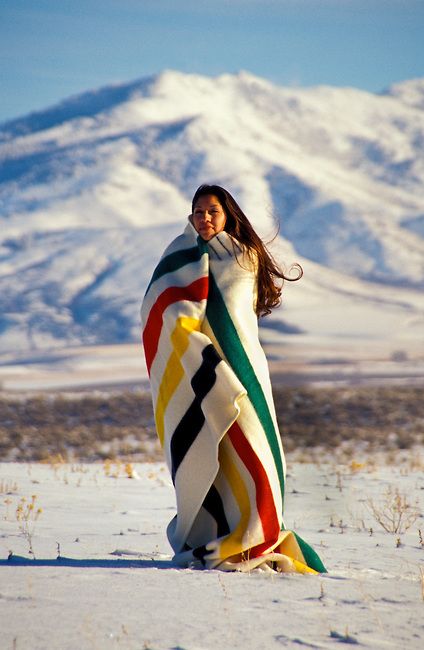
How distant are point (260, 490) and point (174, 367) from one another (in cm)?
61

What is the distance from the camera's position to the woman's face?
4988mm

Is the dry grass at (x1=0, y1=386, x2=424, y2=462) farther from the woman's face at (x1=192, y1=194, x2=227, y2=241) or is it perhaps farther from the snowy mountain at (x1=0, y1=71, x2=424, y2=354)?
the snowy mountain at (x1=0, y1=71, x2=424, y2=354)

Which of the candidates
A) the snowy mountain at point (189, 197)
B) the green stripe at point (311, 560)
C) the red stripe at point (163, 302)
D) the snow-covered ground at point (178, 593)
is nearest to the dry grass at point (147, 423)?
the snow-covered ground at point (178, 593)

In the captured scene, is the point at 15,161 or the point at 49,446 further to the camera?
the point at 15,161

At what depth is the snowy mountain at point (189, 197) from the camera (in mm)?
87438

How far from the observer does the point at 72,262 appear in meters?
97.0

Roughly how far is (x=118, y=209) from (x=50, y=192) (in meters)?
12.8

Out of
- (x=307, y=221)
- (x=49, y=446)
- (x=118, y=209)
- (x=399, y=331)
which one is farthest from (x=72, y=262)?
(x=49, y=446)

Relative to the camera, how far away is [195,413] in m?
4.74

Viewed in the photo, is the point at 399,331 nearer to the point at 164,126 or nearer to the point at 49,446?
the point at 49,446

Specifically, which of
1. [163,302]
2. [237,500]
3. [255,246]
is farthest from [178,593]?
[255,246]

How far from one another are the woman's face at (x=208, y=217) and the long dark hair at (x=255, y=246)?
28mm

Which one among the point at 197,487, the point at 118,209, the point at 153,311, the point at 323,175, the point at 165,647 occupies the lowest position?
the point at 165,647

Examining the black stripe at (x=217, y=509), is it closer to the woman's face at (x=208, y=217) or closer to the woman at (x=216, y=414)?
the woman at (x=216, y=414)
